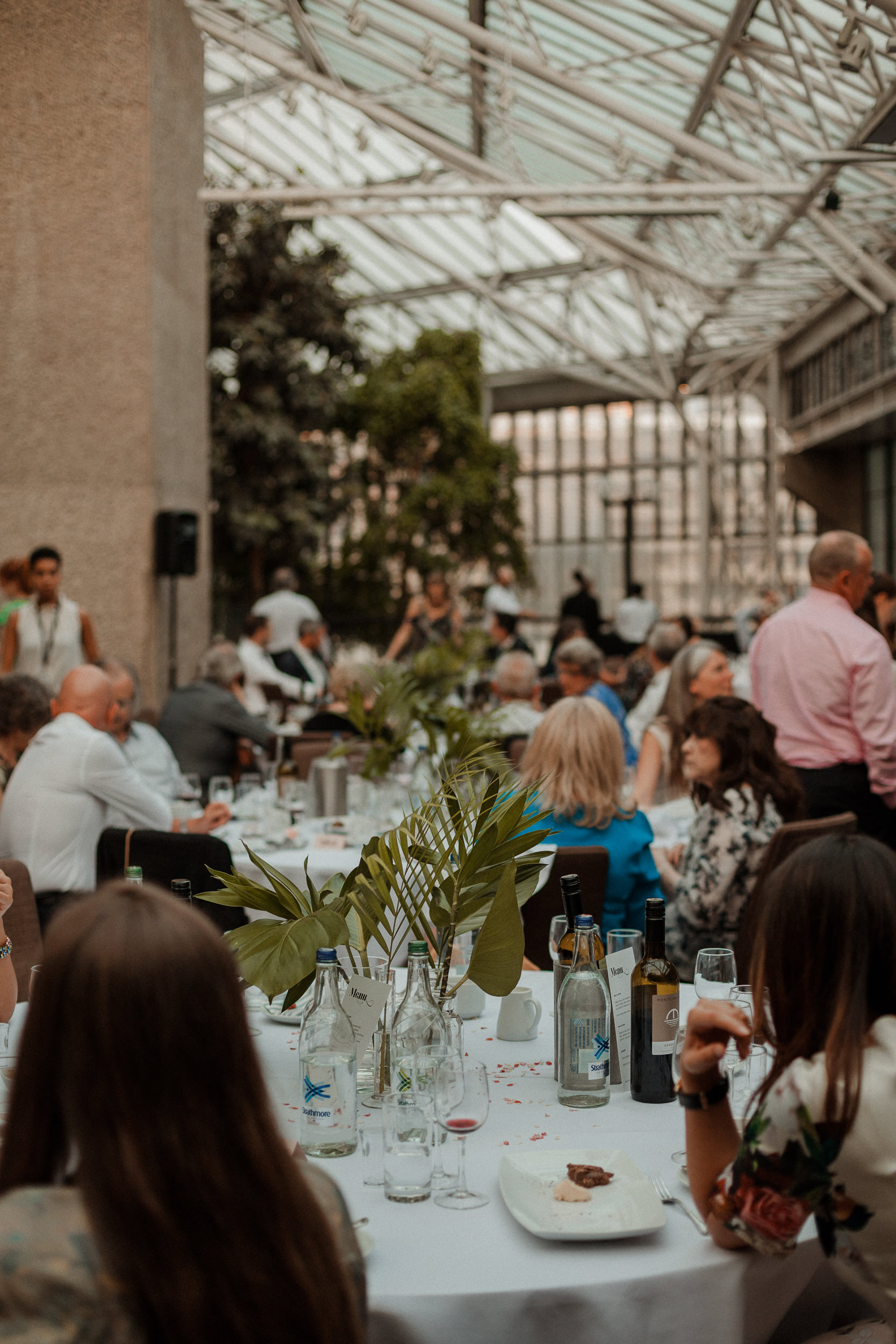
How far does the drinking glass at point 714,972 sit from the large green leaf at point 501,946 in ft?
1.53

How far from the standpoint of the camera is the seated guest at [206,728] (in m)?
6.19

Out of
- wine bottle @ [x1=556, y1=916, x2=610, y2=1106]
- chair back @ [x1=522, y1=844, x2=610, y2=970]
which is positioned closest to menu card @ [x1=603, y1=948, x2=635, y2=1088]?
wine bottle @ [x1=556, y1=916, x2=610, y2=1106]

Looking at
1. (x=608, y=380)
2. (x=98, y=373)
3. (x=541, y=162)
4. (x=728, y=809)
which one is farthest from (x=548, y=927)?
(x=608, y=380)

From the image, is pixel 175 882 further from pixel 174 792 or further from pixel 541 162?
pixel 541 162

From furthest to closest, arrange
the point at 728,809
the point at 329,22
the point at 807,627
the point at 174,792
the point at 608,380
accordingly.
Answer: the point at 608,380
the point at 329,22
the point at 174,792
the point at 807,627
the point at 728,809

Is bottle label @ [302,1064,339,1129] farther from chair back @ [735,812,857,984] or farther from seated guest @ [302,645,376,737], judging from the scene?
seated guest @ [302,645,376,737]

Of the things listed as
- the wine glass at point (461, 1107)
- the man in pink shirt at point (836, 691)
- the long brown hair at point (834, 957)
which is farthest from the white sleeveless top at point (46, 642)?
the long brown hair at point (834, 957)

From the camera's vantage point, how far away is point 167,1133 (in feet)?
3.36

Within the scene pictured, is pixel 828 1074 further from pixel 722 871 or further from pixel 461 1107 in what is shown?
pixel 722 871

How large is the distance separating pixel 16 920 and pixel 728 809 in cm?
192

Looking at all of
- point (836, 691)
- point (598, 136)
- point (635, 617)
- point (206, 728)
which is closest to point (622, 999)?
point (836, 691)

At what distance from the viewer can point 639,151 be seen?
1326 centimetres

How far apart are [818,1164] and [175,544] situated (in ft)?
27.2

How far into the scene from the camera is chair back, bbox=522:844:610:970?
10.7 ft
